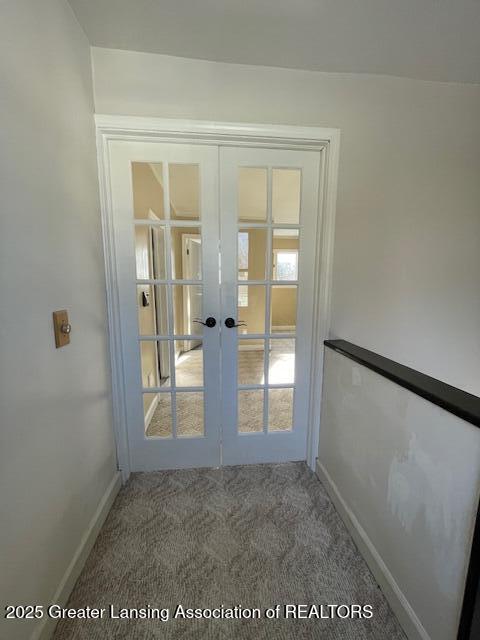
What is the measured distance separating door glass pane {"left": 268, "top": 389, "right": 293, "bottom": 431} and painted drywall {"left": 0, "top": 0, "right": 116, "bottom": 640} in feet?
3.91

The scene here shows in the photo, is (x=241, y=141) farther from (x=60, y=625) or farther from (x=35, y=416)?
(x=60, y=625)

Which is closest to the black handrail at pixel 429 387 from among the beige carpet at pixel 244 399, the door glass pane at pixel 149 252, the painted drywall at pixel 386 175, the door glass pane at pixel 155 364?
the painted drywall at pixel 386 175

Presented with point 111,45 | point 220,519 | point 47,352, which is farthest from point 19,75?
point 220,519

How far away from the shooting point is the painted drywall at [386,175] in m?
1.37

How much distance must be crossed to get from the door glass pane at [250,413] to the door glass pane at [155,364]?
0.63 m

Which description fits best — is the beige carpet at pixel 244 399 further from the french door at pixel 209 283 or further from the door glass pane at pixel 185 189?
the door glass pane at pixel 185 189

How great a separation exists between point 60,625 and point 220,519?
28.0 inches

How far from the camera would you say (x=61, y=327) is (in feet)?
3.35

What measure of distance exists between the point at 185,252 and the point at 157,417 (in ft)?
3.96

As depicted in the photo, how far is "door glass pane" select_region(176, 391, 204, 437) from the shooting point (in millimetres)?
1878

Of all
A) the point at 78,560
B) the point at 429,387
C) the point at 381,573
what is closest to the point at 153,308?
the point at 78,560

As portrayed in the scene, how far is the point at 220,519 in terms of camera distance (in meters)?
1.40

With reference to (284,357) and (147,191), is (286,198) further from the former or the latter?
(284,357)

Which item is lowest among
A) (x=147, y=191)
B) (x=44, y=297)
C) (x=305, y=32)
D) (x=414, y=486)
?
(x=414, y=486)
